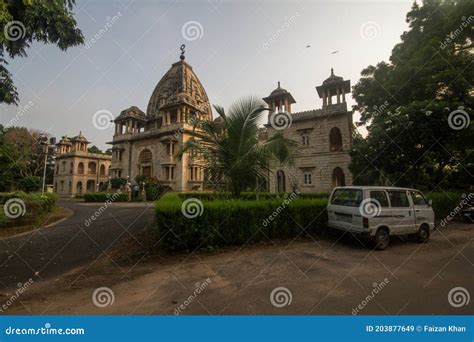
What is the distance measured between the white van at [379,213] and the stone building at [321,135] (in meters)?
15.1

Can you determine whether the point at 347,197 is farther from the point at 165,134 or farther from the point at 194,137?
the point at 165,134

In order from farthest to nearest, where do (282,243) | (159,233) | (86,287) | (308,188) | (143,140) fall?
(143,140) < (308,188) < (282,243) < (159,233) < (86,287)

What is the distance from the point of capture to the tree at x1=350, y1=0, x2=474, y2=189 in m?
11.5

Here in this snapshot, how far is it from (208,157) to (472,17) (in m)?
18.0

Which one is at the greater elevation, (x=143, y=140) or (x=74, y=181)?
(x=143, y=140)

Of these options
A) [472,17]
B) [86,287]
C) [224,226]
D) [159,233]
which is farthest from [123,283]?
[472,17]

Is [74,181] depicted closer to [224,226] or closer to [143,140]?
[143,140]

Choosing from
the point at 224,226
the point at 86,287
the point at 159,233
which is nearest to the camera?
the point at 86,287

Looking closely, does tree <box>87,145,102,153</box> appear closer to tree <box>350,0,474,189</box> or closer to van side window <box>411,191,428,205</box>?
tree <box>350,0,474,189</box>

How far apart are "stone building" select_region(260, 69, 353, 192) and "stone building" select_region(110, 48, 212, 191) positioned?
38.8 feet

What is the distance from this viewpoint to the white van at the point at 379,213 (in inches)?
249

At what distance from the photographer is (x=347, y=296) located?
370 cm

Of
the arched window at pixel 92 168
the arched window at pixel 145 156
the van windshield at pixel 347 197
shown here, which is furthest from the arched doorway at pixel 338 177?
the arched window at pixel 92 168

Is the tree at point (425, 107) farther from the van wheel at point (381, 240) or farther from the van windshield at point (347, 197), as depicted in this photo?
the van wheel at point (381, 240)
